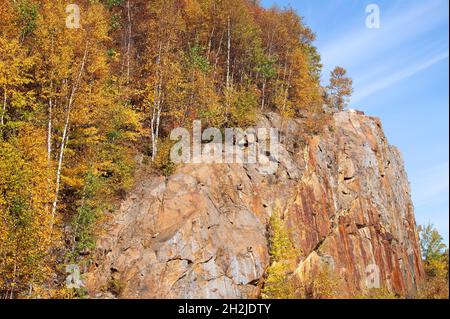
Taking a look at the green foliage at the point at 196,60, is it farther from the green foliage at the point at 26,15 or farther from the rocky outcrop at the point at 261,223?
the green foliage at the point at 26,15

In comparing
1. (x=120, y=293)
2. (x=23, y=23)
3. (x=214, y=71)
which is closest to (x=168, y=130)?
(x=214, y=71)

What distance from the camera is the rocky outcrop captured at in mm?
22500

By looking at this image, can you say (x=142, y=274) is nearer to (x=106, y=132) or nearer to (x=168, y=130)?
(x=106, y=132)

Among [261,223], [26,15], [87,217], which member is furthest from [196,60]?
[87,217]

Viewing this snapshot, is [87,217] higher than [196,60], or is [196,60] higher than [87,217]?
[196,60]

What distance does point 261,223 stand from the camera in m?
28.8

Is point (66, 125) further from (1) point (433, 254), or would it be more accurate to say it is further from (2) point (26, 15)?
(1) point (433, 254)

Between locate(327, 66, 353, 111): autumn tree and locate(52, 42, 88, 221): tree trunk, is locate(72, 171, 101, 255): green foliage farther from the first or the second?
locate(327, 66, 353, 111): autumn tree

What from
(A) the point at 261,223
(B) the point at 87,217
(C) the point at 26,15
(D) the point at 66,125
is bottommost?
(B) the point at 87,217

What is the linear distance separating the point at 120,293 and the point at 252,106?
65.8ft

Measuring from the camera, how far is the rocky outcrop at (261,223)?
22500 millimetres

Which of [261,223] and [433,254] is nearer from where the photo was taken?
[261,223]

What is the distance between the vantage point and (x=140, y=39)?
129 feet

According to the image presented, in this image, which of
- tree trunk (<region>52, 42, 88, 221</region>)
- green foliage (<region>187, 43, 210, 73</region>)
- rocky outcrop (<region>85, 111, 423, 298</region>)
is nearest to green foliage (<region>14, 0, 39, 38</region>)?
tree trunk (<region>52, 42, 88, 221</region>)
